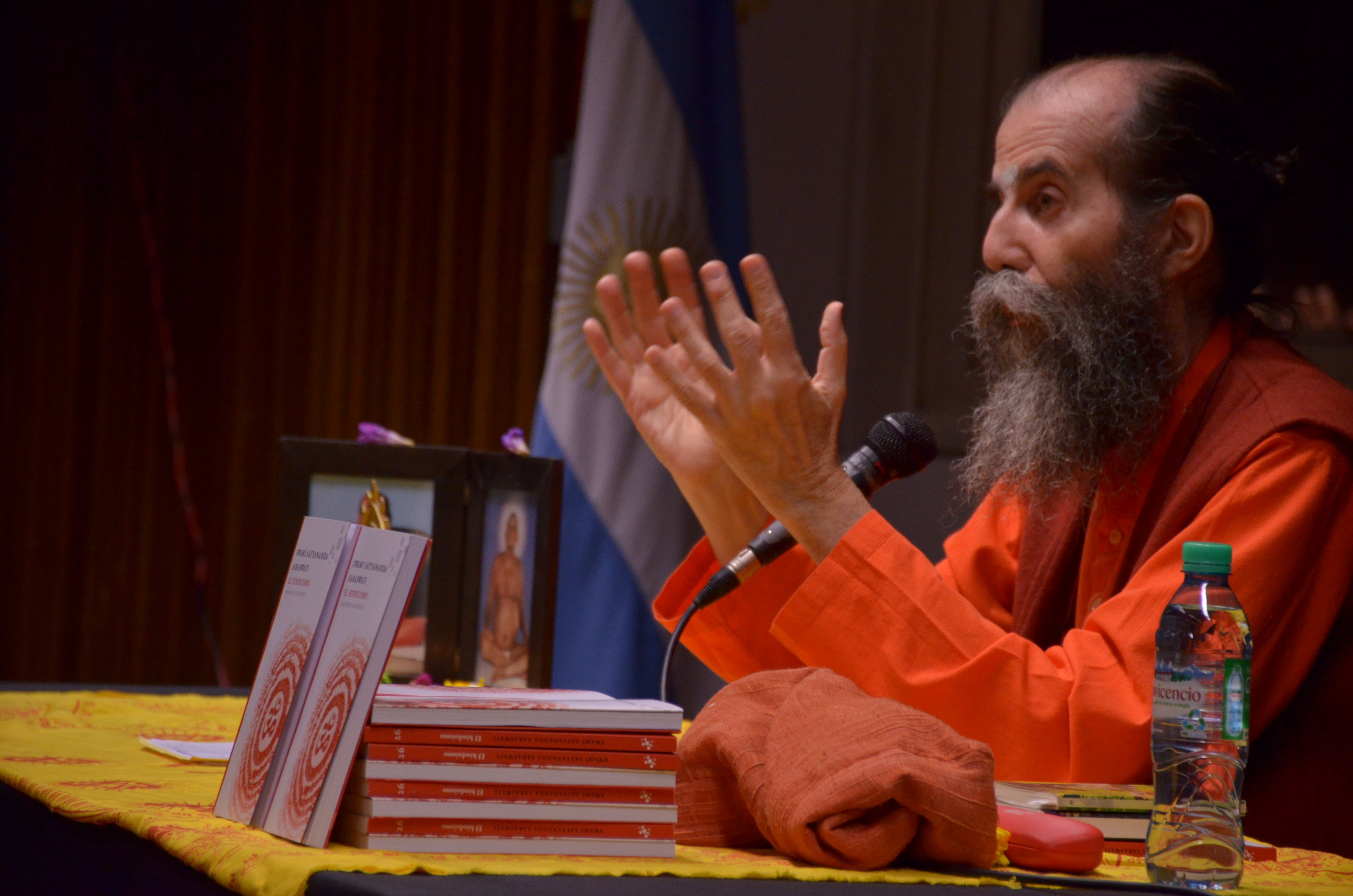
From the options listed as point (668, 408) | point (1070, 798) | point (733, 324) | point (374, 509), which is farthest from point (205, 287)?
point (1070, 798)

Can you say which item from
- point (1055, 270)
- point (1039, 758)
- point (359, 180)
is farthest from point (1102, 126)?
point (359, 180)

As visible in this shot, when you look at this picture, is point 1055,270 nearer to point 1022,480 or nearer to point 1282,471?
point 1022,480

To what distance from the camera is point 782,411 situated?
4.33ft

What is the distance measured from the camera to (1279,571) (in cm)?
125

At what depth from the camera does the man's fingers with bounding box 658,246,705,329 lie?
1.51m

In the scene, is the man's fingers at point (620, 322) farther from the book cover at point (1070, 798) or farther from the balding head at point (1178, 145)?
the book cover at point (1070, 798)

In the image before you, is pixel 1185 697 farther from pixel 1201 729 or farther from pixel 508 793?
pixel 508 793

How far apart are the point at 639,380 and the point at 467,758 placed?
0.90 meters

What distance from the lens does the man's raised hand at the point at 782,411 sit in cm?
130

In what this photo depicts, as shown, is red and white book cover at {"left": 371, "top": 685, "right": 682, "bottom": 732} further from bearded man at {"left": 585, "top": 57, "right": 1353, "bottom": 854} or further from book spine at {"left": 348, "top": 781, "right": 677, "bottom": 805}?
bearded man at {"left": 585, "top": 57, "right": 1353, "bottom": 854}

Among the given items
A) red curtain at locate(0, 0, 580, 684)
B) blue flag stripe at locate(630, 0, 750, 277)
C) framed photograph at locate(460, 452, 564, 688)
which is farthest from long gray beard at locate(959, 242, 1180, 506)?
red curtain at locate(0, 0, 580, 684)

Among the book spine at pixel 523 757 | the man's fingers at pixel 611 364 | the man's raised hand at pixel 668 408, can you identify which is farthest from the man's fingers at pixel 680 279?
the book spine at pixel 523 757

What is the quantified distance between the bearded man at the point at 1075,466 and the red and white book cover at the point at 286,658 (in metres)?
0.50

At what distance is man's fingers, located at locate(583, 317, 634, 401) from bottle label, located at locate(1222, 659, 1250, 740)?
34.7 inches
